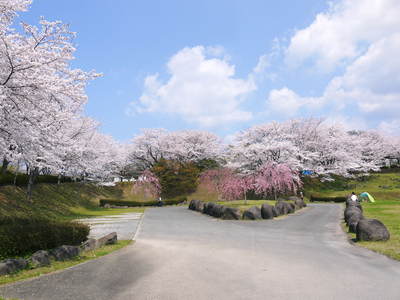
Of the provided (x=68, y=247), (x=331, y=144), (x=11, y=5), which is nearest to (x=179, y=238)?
(x=68, y=247)

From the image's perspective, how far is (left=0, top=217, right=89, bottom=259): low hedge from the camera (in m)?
9.07

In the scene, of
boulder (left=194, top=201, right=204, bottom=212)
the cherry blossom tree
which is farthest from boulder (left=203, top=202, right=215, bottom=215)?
the cherry blossom tree

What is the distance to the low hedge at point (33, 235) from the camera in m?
9.07

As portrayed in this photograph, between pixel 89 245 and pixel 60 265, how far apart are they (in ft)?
6.47

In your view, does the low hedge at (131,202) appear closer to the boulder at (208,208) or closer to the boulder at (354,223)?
the boulder at (208,208)

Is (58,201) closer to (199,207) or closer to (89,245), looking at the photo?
(199,207)

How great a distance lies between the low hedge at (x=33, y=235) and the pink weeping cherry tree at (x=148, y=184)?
1500 inches

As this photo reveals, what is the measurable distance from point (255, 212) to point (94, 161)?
70.8 feet

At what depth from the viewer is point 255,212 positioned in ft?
70.1

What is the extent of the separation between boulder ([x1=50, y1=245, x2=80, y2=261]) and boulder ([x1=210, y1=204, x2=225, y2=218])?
13.9m

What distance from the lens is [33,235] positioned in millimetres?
9477

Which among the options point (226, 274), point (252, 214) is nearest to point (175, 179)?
point (252, 214)

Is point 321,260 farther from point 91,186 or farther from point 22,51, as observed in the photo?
point 91,186

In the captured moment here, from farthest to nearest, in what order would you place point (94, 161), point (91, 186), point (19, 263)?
point (91, 186) < point (94, 161) < point (19, 263)
